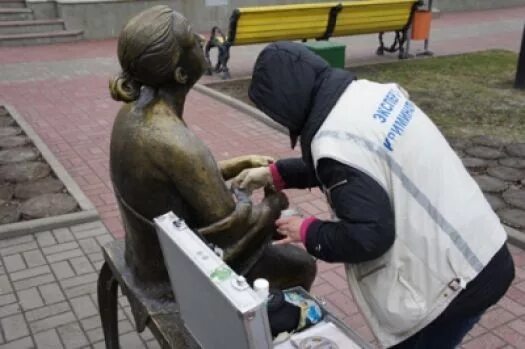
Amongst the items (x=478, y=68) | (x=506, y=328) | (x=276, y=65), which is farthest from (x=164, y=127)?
(x=478, y=68)

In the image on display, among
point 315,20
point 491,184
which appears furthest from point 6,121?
point 491,184

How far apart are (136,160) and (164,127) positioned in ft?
0.48

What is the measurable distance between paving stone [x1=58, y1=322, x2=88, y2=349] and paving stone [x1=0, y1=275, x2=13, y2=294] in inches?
23.7

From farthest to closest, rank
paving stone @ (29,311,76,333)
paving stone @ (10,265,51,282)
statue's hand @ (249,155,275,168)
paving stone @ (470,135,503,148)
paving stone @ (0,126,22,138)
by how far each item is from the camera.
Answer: paving stone @ (0,126,22,138)
paving stone @ (470,135,503,148)
paving stone @ (10,265,51,282)
paving stone @ (29,311,76,333)
statue's hand @ (249,155,275,168)

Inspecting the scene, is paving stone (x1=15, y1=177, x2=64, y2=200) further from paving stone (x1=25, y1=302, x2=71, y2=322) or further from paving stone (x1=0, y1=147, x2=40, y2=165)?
paving stone (x1=25, y1=302, x2=71, y2=322)

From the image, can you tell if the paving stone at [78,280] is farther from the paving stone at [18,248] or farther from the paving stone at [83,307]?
the paving stone at [18,248]

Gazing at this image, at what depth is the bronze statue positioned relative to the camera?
192 cm

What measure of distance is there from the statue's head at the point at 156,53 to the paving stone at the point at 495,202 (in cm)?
367

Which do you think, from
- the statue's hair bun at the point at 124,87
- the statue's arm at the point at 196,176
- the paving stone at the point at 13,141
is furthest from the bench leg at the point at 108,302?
the paving stone at the point at 13,141

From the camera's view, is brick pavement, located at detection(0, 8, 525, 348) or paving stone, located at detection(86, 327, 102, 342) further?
brick pavement, located at detection(0, 8, 525, 348)

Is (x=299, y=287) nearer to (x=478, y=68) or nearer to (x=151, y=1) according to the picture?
(x=478, y=68)

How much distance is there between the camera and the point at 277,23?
31.1 ft

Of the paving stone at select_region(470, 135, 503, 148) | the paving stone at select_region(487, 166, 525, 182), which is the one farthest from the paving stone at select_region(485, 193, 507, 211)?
the paving stone at select_region(470, 135, 503, 148)

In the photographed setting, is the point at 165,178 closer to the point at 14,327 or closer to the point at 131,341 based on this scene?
the point at 131,341
